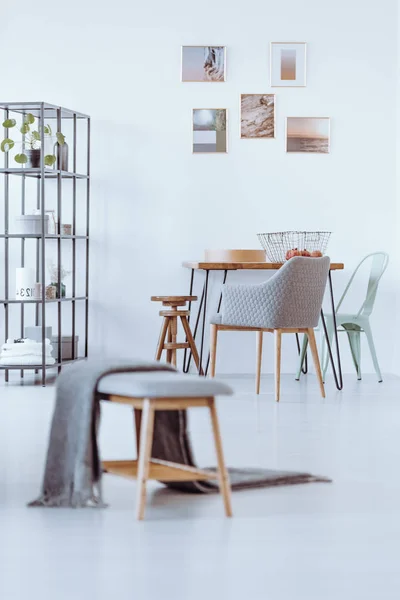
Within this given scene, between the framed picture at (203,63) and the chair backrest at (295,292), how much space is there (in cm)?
193

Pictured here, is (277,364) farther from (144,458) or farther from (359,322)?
(144,458)

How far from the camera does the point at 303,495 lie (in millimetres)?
3148

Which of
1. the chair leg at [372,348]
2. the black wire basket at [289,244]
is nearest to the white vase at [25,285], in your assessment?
the black wire basket at [289,244]

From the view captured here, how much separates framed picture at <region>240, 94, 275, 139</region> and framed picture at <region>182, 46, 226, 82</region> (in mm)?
238

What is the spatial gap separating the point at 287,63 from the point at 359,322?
1.84m

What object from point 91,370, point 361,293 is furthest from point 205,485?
point 361,293

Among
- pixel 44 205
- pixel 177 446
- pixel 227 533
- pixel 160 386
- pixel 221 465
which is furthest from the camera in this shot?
pixel 44 205

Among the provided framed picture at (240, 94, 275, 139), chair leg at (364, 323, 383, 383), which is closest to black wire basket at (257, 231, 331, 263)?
chair leg at (364, 323, 383, 383)

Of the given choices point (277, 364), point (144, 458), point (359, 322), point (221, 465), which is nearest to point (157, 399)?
point (144, 458)

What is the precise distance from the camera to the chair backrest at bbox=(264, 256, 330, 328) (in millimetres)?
5461

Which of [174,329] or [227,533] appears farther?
[174,329]

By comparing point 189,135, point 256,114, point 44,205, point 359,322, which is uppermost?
point 256,114

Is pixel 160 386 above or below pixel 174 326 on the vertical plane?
above

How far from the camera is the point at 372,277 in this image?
6.74 metres
